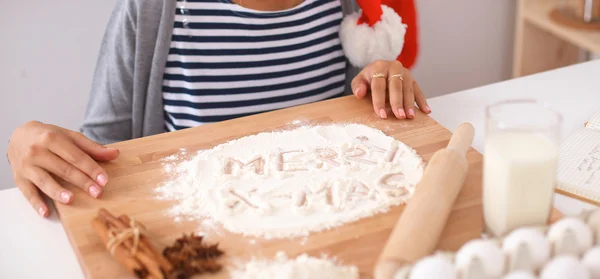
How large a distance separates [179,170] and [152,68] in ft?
1.22

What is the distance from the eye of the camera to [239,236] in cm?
86

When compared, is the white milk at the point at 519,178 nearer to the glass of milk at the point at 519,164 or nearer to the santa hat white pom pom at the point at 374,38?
the glass of milk at the point at 519,164

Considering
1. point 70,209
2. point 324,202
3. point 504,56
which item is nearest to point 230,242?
point 324,202

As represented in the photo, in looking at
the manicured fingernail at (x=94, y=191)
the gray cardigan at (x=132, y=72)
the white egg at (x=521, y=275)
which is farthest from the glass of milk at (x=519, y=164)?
the gray cardigan at (x=132, y=72)

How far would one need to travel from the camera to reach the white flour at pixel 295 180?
0.90 metres

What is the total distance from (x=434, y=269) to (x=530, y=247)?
0.11 m

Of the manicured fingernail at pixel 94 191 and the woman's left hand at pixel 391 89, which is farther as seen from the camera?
the woman's left hand at pixel 391 89

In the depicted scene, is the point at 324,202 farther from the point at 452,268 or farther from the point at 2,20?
the point at 2,20

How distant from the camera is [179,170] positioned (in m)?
1.02

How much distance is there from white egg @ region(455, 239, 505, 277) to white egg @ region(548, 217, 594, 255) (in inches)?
2.5

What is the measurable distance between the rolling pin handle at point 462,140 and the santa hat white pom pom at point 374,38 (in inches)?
16.8

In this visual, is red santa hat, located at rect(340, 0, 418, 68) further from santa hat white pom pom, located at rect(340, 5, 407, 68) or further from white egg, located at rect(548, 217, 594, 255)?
white egg, located at rect(548, 217, 594, 255)

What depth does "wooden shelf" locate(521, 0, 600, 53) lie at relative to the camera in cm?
195

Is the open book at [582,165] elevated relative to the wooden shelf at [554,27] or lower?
elevated
